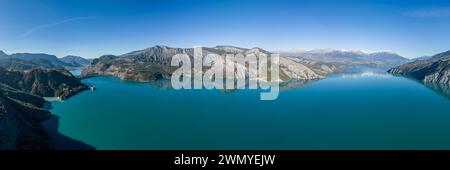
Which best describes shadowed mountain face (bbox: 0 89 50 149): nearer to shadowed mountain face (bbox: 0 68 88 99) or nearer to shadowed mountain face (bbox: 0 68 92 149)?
shadowed mountain face (bbox: 0 68 92 149)

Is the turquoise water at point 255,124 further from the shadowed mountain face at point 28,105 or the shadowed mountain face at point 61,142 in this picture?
the shadowed mountain face at point 28,105

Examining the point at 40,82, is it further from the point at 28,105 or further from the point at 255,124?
the point at 255,124

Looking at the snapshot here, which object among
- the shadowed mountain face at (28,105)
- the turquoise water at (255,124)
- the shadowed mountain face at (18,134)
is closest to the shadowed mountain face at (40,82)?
the shadowed mountain face at (28,105)

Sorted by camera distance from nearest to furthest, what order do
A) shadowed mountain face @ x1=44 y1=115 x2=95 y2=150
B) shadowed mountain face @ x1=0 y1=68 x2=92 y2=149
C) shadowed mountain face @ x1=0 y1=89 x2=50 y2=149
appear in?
1. shadowed mountain face @ x1=0 y1=89 x2=50 y2=149
2. shadowed mountain face @ x1=0 y1=68 x2=92 y2=149
3. shadowed mountain face @ x1=44 y1=115 x2=95 y2=150

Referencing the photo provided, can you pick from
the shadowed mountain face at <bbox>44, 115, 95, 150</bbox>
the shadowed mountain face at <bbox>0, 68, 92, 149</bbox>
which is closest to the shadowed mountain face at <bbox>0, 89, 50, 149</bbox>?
the shadowed mountain face at <bbox>0, 68, 92, 149</bbox>

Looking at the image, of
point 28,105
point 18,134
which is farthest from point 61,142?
point 28,105

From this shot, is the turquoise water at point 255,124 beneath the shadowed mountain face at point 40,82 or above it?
beneath
